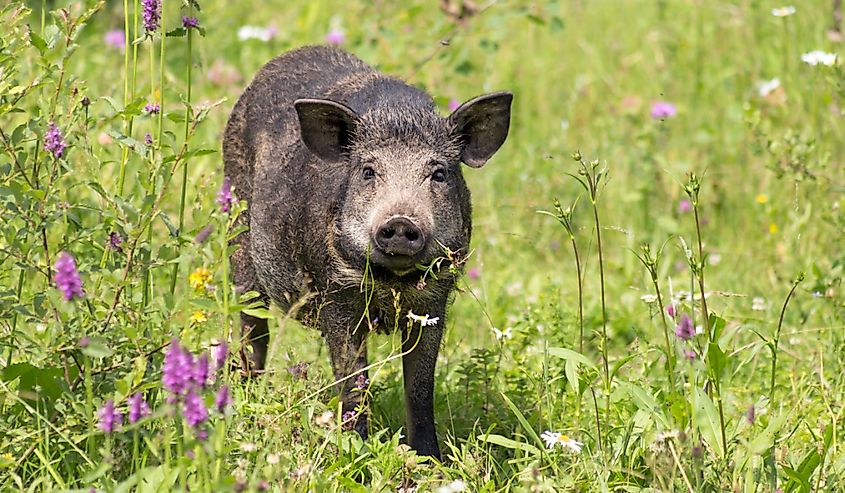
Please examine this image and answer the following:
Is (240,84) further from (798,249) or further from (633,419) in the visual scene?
(633,419)

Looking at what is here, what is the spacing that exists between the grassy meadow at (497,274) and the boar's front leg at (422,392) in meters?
0.11

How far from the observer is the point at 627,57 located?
9266mm

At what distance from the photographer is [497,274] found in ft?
22.3

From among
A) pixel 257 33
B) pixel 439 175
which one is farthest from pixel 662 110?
pixel 439 175

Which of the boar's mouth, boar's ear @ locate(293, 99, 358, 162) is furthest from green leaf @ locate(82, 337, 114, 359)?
boar's ear @ locate(293, 99, 358, 162)

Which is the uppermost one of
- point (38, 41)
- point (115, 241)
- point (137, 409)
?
point (38, 41)

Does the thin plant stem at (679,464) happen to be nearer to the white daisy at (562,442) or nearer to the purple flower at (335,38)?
the white daisy at (562,442)

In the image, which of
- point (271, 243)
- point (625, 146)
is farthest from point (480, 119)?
point (625, 146)

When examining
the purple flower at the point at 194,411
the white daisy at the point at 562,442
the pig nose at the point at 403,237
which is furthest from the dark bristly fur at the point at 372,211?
the purple flower at the point at 194,411

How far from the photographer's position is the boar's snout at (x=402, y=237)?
4062 millimetres

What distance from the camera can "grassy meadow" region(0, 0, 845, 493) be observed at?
11.8 feet

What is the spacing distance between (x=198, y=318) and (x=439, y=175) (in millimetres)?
1036

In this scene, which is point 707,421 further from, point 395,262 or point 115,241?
point 115,241

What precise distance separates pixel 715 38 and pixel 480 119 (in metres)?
4.99
